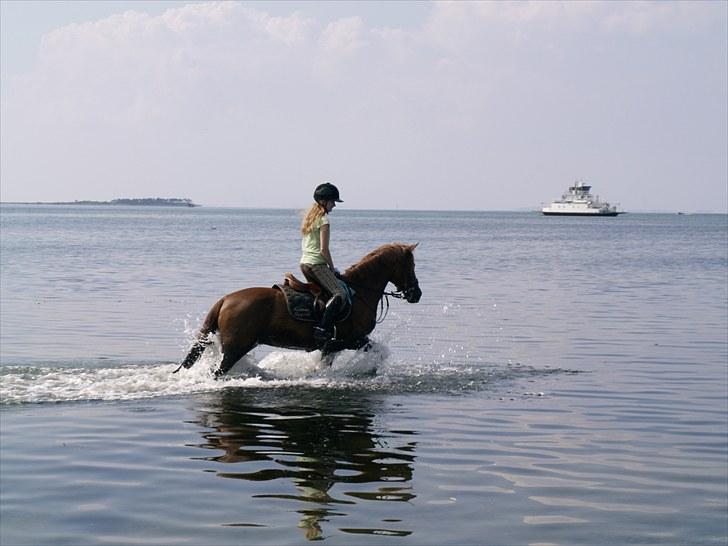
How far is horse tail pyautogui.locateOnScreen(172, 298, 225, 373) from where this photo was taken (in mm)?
14548

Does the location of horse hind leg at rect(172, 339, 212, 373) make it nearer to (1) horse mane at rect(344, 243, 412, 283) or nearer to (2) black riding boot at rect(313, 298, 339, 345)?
(2) black riding boot at rect(313, 298, 339, 345)

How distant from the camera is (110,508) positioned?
27.6 feet

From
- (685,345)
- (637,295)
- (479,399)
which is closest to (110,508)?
(479,399)

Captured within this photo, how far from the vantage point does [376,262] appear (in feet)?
50.3

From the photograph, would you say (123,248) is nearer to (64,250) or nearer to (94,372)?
(64,250)

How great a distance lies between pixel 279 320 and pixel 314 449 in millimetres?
4084

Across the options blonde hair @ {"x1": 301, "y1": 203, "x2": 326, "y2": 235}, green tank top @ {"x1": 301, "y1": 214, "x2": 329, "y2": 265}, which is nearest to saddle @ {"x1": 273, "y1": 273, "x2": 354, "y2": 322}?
green tank top @ {"x1": 301, "y1": 214, "x2": 329, "y2": 265}

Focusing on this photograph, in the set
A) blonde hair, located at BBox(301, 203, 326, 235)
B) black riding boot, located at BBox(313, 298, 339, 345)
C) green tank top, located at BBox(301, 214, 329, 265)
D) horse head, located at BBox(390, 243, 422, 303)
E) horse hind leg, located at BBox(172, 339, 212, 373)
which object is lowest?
horse hind leg, located at BBox(172, 339, 212, 373)

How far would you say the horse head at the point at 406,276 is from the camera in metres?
15.6

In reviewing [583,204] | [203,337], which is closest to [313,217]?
[203,337]

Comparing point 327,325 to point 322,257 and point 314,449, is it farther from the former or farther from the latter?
point 314,449

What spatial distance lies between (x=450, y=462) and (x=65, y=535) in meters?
3.73

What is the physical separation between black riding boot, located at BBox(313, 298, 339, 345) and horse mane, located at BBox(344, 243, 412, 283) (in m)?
0.65

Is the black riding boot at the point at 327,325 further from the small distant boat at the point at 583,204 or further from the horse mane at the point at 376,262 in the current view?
the small distant boat at the point at 583,204
